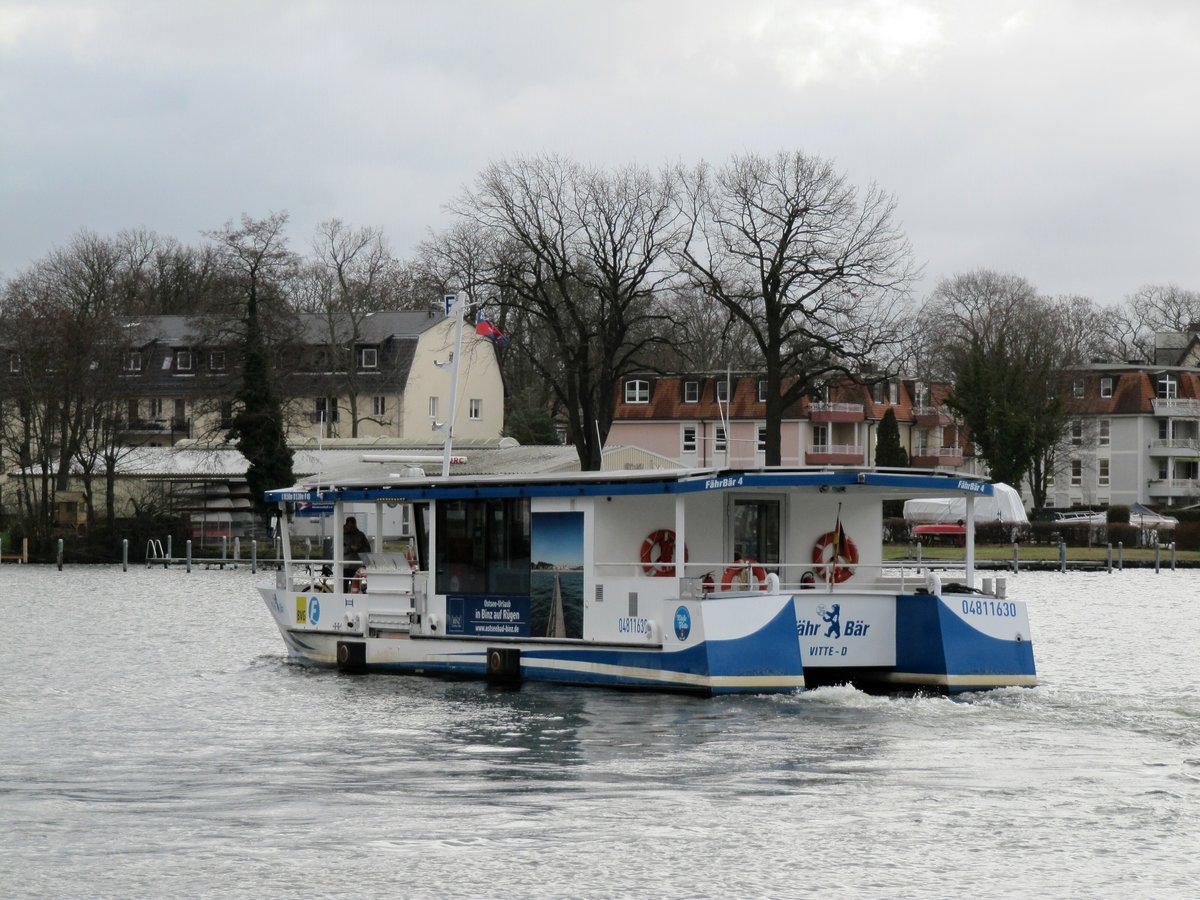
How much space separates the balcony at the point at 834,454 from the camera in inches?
4235

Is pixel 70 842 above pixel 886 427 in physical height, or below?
below

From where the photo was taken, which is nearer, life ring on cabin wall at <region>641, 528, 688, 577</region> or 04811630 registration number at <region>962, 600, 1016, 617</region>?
04811630 registration number at <region>962, 600, 1016, 617</region>

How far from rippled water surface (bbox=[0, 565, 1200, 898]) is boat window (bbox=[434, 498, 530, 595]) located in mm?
1533

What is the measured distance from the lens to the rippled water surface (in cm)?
1473

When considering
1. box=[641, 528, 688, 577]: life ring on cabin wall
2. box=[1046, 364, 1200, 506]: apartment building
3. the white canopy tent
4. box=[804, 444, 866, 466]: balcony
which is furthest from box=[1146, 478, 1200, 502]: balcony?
box=[641, 528, 688, 577]: life ring on cabin wall

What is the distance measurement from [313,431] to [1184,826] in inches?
3389

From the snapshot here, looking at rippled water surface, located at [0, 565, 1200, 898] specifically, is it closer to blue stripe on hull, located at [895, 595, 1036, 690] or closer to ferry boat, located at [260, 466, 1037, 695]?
blue stripe on hull, located at [895, 595, 1036, 690]

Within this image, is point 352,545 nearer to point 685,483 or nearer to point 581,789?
point 685,483

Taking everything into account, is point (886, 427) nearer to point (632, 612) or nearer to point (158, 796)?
point (632, 612)

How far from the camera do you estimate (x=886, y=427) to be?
96.6m

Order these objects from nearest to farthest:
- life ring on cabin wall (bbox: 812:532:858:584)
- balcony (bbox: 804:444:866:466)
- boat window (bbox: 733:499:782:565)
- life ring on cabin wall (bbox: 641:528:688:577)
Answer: life ring on cabin wall (bbox: 641:528:688:577) < boat window (bbox: 733:499:782:565) < life ring on cabin wall (bbox: 812:532:858:584) < balcony (bbox: 804:444:866:466)

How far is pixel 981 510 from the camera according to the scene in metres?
85.3

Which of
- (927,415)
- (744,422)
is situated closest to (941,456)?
(927,415)

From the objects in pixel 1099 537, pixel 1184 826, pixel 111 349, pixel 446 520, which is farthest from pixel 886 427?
pixel 1184 826
